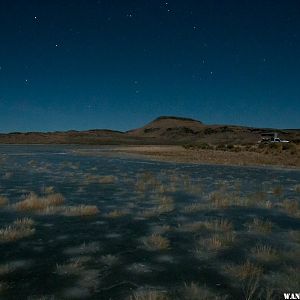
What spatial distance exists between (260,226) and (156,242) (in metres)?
3.68

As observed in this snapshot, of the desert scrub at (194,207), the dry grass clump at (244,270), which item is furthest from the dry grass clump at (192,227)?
the dry grass clump at (244,270)

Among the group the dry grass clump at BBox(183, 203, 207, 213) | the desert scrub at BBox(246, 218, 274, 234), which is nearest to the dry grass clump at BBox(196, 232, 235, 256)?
the desert scrub at BBox(246, 218, 274, 234)

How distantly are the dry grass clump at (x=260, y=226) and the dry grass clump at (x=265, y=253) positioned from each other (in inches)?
70.4

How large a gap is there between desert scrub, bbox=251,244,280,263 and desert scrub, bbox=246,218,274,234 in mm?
1794

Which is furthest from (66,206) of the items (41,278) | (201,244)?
(41,278)

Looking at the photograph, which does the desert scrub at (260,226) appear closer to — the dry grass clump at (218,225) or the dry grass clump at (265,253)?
the dry grass clump at (218,225)

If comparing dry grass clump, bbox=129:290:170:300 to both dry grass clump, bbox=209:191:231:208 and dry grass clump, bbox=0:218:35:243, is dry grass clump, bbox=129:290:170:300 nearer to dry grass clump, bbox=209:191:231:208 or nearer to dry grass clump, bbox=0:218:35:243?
dry grass clump, bbox=0:218:35:243

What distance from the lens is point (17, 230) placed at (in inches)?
412

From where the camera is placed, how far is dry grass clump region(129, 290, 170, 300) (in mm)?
6094

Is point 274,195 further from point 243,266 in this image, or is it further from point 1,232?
point 1,232

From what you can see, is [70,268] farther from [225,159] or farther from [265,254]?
[225,159]

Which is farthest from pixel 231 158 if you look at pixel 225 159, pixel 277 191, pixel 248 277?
pixel 248 277

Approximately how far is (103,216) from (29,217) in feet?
7.67

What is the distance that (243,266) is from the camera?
25.1 feet
